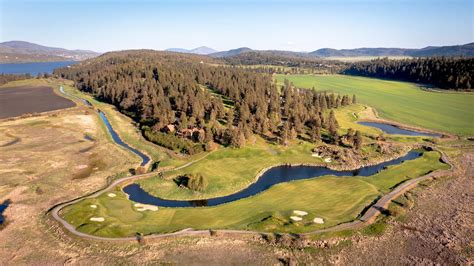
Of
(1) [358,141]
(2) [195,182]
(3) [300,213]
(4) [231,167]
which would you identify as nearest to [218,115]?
(4) [231,167]

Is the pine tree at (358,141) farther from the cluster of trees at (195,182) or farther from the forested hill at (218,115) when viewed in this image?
the cluster of trees at (195,182)

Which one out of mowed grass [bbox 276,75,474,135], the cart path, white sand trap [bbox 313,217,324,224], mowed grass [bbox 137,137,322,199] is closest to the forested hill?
mowed grass [bbox 137,137,322,199]

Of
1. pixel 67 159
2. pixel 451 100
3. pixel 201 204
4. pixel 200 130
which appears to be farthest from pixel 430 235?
pixel 451 100

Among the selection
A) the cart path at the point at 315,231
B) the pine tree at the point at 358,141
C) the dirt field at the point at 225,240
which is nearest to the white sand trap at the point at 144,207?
the cart path at the point at 315,231

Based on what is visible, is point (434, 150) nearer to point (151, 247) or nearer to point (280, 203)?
point (280, 203)

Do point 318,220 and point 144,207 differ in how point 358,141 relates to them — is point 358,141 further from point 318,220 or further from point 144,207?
point 144,207

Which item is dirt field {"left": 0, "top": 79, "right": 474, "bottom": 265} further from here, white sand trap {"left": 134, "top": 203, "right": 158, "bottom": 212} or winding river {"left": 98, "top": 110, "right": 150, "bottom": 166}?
white sand trap {"left": 134, "top": 203, "right": 158, "bottom": 212}
